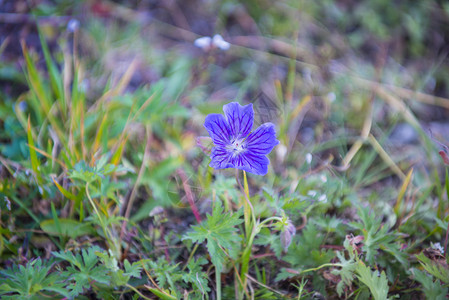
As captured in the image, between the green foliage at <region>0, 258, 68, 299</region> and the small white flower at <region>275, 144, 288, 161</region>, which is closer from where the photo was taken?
the green foliage at <region>0, 258, 68, 299</region>

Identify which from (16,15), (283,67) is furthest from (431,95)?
(16,15)

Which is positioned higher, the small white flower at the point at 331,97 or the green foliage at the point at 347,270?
the small white flower at the point at 331,97

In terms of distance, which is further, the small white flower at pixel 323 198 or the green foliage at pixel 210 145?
the small white flower at pixel 323 198

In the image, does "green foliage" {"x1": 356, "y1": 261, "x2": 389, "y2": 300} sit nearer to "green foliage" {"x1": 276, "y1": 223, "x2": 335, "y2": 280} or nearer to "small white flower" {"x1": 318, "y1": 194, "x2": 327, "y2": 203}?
"green foliage" {"x1": 276, "y1": 223, "x2": 335, "y2": 280}

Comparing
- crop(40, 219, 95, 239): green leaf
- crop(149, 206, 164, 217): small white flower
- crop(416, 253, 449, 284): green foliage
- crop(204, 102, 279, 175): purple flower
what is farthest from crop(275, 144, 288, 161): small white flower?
crop(40, 219, 95, 239): green leaf

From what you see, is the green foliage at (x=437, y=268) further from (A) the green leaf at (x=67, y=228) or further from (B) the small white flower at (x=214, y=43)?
(B) the small white flower at (x=214, y=43)

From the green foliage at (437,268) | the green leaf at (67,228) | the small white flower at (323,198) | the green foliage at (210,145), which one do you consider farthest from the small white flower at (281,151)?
the green leaf at (67,228)

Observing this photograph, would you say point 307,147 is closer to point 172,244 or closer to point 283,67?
point 283,67

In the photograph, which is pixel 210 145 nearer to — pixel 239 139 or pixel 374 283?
pixel 239 139
